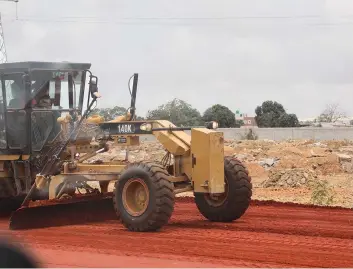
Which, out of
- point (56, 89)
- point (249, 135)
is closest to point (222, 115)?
point (249, 135)

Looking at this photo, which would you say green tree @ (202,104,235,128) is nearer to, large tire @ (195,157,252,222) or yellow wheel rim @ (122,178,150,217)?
large tire @ (195,157,252,222)

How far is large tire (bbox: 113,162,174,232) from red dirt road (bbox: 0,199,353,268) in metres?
0.22

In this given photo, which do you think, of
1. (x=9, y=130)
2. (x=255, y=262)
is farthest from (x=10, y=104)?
(x=255, y=262)

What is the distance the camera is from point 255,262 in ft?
26.9

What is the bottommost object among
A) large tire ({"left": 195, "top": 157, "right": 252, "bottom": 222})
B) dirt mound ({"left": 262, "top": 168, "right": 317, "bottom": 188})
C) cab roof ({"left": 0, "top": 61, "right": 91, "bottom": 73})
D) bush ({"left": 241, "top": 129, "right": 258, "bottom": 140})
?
dirt mound ({"left": 262, "top": 168, "right": 317, "bottom": 188})

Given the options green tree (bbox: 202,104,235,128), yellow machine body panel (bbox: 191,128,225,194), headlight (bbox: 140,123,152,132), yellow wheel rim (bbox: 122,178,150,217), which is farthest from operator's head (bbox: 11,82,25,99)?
green tree (bbox: 202,104,235,128)

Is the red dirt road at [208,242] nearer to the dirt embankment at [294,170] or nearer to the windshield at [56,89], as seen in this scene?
the windshield at [56,89]

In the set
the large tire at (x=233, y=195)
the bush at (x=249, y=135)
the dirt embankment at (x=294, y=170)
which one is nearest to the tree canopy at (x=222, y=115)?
the bush at (x=249, y=135)

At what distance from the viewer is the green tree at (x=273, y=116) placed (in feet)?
235

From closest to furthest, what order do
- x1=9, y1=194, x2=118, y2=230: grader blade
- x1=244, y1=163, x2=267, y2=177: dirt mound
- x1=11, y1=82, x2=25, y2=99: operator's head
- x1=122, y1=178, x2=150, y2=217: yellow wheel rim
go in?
x1=122, y1=178, x2=150, y2=217: yellow wheel rim → x1=9, y1=194, x2=118, y2=230: grader blade → x1=11, y1=82, x2=25, y2=99: operator's head → x1=244, y1=163, x2=267, y2=177: dirt mound

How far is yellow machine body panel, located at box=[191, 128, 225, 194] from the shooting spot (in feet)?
38.0

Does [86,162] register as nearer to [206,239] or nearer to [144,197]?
[144,197]

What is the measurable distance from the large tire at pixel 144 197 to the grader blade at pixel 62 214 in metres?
1.46

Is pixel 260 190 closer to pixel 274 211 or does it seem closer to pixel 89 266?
pixel 274 211
